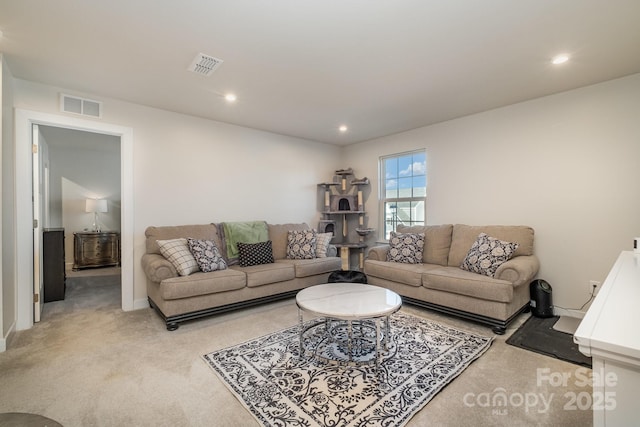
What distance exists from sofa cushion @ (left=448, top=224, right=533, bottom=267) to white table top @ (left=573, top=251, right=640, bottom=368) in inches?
87.6

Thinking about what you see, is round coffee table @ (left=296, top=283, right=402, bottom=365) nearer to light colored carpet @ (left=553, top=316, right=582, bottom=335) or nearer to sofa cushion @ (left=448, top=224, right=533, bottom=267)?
sofa cushion @ (left=448, top=224, right=533, bottom=267)

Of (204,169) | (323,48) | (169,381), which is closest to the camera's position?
(169,381)

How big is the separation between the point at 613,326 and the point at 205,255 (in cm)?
321

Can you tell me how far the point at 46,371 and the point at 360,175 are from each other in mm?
4700

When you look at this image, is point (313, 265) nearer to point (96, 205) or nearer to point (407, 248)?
point (407, 248)

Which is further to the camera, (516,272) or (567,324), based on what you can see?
(567,324)

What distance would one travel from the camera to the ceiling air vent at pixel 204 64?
238cm

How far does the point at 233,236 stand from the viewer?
384cm

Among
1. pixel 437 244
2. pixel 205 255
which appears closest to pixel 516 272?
pixel 437 244

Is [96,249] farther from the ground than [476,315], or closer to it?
farther from the ground

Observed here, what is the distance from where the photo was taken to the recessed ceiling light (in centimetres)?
235

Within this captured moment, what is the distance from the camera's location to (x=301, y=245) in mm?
4090

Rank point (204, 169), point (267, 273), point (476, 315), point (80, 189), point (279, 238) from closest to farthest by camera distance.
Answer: point (476, 315)
point (267, 273)
point (204, 169)
point (279, 238)
point (80, 189)

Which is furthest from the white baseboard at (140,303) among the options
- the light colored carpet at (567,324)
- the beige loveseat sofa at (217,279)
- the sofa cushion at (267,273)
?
the light colored carpet at (567,324)
